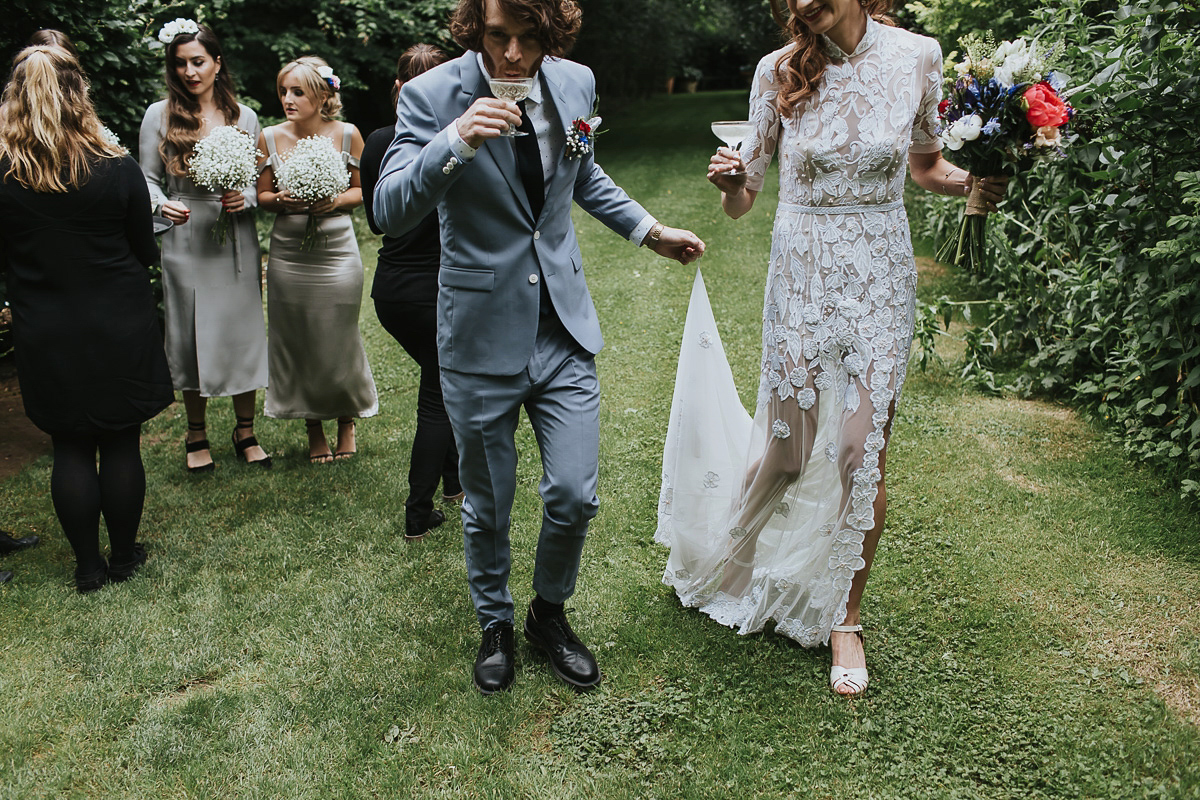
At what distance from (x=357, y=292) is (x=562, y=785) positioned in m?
3.42

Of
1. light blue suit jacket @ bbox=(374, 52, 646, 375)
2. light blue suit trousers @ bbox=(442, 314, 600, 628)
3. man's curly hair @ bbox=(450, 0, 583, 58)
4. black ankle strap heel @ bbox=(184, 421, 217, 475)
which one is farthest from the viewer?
black ankle strap heel @ bbox=(184, 421, 217, 475)

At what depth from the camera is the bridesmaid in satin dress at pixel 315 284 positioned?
5176 millimetres

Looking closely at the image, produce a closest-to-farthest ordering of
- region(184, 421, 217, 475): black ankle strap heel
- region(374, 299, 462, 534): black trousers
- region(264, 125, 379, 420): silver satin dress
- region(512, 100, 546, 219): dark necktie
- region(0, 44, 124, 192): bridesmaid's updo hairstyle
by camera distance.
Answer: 1. region(512, 100, 546, 219): dark necktie
2. region(0, 44, 124, 192): bridesmaid's updo hairstyle
3. region(374, 299, 462, 534): black trousers
4. region(264, 125, 379, 420): silver satin dress
5. region(184, 421, 217, 475): black ankle strap heel

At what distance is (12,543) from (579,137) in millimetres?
3677

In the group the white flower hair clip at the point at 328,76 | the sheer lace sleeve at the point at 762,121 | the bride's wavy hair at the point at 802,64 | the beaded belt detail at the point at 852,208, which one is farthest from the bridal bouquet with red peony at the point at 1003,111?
the white flower hair clip at the point at 328,76

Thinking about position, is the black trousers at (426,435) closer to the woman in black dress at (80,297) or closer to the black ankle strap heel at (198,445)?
the woman in black dress at (80,297)

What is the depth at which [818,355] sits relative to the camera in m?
3.29

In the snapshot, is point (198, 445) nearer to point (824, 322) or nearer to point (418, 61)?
point (418, 61)

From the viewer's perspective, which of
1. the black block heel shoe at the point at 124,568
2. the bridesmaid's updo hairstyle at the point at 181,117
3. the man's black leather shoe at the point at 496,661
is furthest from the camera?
the bridesmaid's updo hairstyle at the point at 181,117

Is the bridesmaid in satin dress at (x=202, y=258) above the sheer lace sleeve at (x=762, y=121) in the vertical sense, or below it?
below

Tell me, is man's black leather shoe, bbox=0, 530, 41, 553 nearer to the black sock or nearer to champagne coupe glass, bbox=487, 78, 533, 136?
the black sock

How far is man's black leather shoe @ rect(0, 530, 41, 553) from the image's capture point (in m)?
4.54

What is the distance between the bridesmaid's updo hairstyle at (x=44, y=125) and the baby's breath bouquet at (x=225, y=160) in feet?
3.24

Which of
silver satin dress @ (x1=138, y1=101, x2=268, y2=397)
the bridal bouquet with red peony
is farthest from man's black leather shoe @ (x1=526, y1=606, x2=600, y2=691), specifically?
silver satin dress @ (x1=138, y1=101, x2=268, y2=397)
